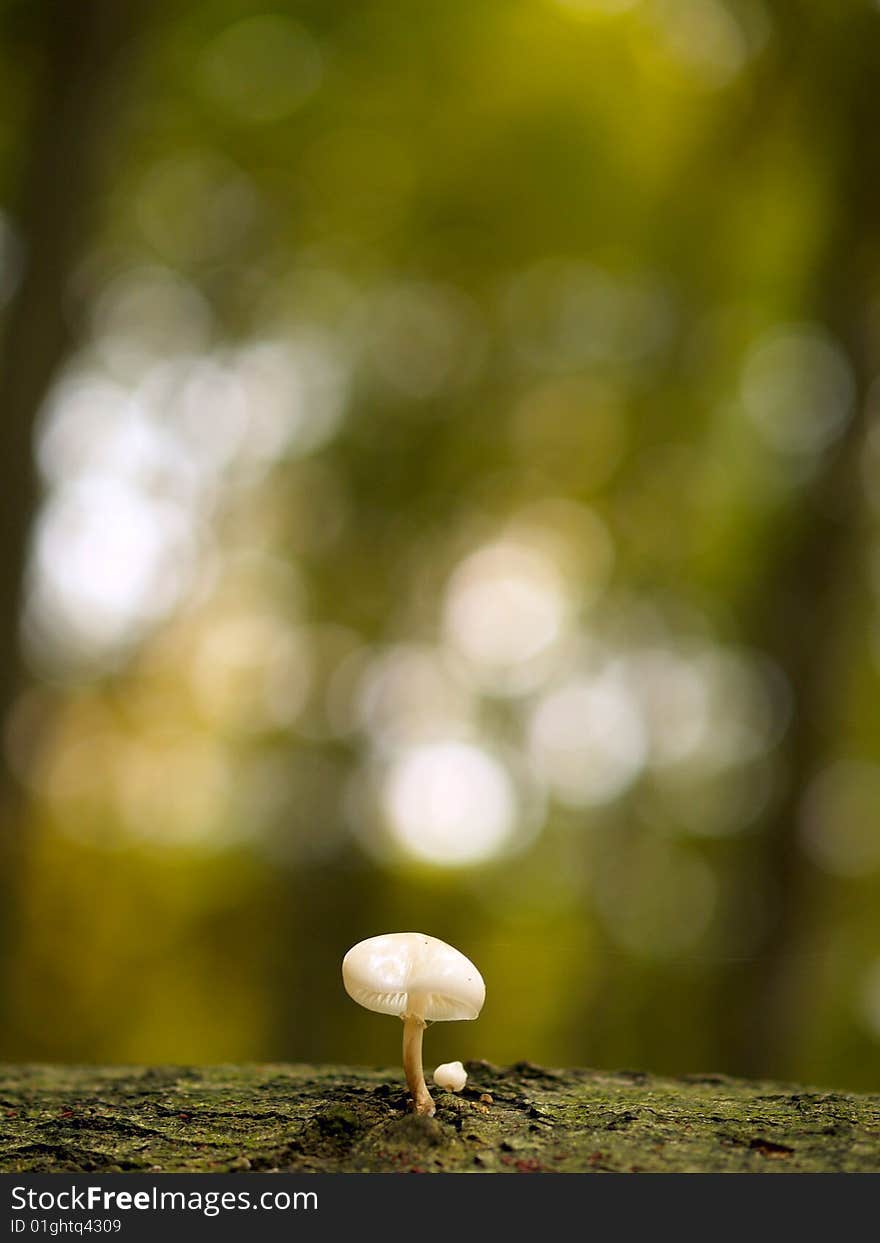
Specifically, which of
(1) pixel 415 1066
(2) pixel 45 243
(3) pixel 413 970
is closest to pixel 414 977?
(3) pixel 413 970

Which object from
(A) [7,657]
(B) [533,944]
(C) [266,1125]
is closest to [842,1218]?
(C) [266,1125]

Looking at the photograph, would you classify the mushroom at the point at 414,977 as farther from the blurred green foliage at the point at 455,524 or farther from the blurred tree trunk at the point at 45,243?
the blurred green foliage at the point at 455,524

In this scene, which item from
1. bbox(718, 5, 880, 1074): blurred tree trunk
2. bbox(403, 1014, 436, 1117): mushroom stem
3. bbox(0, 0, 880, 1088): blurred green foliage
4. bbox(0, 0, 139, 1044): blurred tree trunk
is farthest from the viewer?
bbox(0, 0, 880, 1088): blurred green foliage

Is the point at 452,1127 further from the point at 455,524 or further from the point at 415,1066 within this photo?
the point at 455,524

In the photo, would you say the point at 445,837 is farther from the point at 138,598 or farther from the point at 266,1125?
the point at 266,1125

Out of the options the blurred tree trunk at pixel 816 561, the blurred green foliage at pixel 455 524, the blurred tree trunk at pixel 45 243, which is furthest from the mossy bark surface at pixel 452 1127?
the blurred green foliage at pixel 455 524

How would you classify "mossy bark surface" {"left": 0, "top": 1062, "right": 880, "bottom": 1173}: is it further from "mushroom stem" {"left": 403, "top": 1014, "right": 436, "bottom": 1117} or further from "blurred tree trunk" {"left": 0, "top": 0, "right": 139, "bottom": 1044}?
"blurred tree trunk" {"left": 0, "top": 0, "right": 139, "bottom": 1044}

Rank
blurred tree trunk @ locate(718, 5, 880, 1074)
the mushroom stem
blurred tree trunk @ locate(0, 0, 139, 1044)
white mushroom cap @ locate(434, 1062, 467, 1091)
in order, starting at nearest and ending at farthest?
the mushroom stem → white mushroom cap @ locate(434, 1062, 467, 1091) → blurred tree trunk @ locate(0, 0, 139, 1044) → blurred tree trunk @ locate(718, 5, 880, 1074)

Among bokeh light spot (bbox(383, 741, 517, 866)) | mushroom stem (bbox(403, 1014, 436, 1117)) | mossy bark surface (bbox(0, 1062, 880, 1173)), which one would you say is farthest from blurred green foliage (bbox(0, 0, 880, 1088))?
mushroom stem (bbox(403, 1014, 436, 1117))
